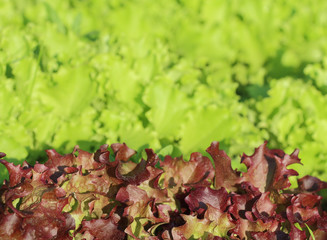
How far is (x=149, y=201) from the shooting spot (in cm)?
177

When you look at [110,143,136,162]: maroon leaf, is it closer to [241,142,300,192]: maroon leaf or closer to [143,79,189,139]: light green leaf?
[241,142,300,192]: maroon leaf

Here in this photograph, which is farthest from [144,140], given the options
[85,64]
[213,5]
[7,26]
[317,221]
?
[213,5]

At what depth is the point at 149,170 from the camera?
1.81m

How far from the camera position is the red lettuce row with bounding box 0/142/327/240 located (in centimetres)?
167

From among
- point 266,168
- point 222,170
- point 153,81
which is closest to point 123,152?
point 222,170

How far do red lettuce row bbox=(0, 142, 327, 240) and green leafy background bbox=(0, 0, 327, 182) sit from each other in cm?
28

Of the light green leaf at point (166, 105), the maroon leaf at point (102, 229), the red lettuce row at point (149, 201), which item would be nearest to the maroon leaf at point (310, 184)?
the red lettuce row at point (149, 201)

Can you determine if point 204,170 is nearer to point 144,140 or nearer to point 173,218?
point 173,218

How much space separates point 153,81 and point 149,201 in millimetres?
1048

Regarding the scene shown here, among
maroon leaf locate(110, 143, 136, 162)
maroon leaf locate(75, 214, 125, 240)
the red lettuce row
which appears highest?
maroon leaf locate(110, 143, 136, 162)

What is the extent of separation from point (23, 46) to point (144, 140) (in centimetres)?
102

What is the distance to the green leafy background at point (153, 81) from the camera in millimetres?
2352

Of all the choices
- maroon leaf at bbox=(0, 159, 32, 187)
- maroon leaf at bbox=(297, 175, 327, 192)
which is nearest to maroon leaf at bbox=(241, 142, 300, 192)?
maroon leaf at bbox=(297, 175, 327, 192)

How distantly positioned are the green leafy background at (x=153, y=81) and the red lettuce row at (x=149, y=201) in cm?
28
